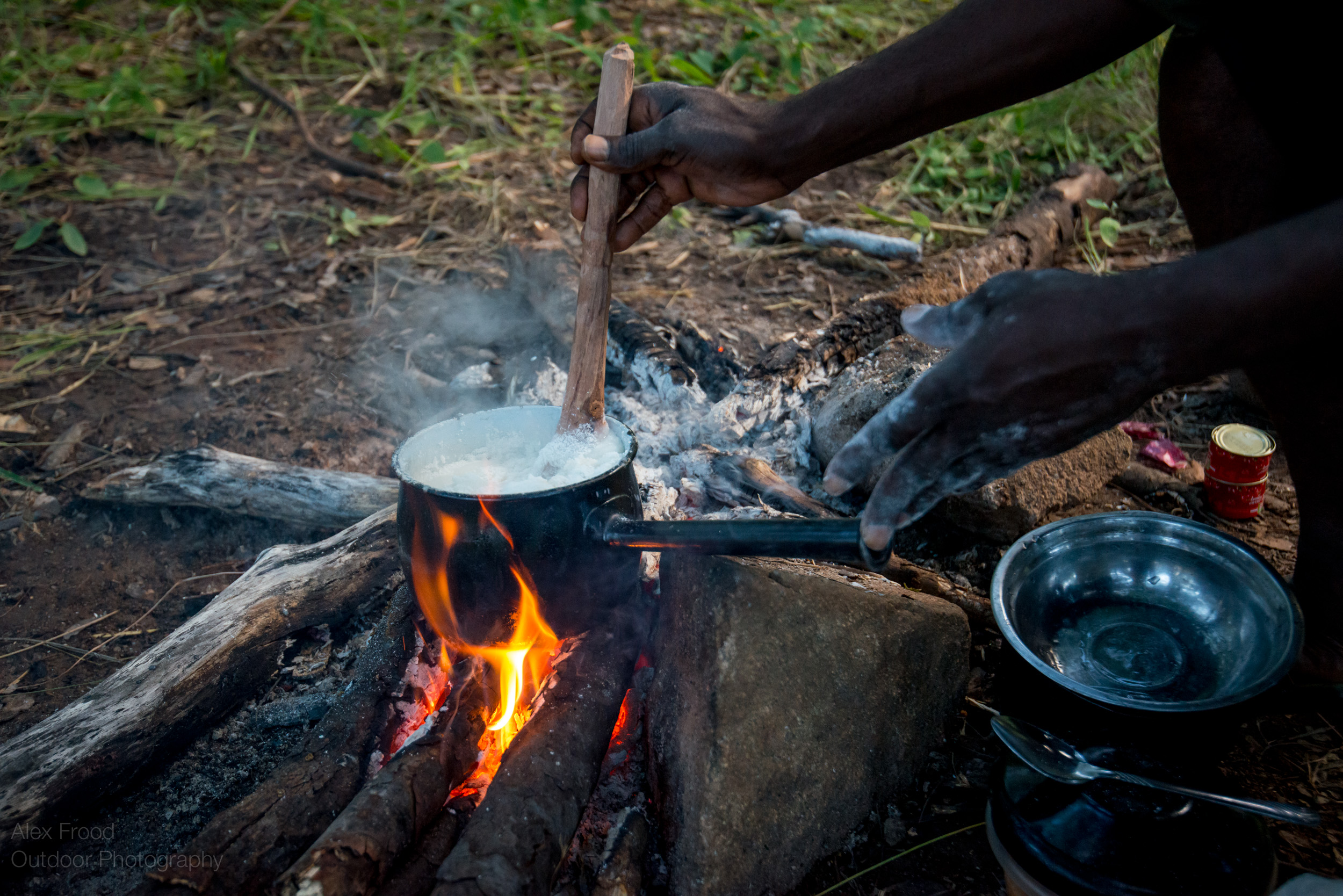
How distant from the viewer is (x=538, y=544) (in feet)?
5.86

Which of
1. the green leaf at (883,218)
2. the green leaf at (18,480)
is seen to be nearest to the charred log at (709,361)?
the green leaf at (883,218)

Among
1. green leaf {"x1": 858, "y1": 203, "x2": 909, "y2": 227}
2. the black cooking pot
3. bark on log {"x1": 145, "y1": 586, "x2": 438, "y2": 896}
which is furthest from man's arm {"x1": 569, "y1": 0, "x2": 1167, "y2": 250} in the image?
green leaf {"x1": 858, "y1": 203, "x2": 909, "y2": 227}

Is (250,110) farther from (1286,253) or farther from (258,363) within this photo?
(1286,253)

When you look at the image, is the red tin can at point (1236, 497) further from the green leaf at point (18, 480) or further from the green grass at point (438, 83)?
the green leaf at point (18, 480)

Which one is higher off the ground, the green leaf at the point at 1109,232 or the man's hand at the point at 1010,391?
the man's hand at the point at 1010,391

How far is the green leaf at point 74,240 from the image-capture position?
4.36 metres

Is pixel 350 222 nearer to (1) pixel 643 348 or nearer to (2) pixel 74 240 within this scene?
(2) pixel 74 240

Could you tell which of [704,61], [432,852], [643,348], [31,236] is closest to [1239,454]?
[643,348]

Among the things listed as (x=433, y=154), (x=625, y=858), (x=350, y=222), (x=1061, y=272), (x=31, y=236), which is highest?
(x=1061, y=272)

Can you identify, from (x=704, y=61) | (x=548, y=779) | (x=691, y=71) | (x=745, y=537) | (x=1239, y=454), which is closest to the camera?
(x=745, y=537)

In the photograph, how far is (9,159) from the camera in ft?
16.2

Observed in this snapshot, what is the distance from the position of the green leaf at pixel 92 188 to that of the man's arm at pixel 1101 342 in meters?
5.11

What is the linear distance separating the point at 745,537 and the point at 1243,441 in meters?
2.35

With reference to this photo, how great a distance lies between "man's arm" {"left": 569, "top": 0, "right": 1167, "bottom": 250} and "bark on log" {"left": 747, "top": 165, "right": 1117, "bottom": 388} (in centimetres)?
63
